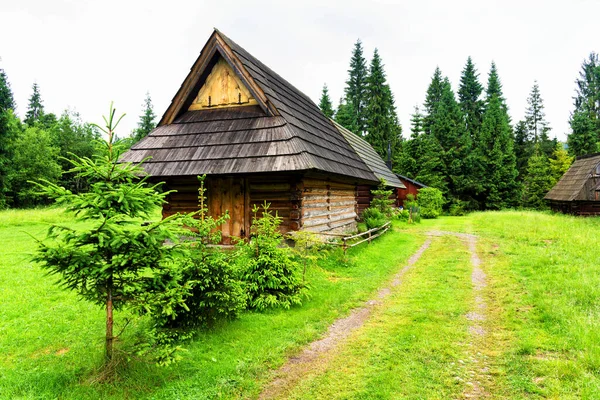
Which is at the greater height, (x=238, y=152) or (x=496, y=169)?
(x=496, y=169)

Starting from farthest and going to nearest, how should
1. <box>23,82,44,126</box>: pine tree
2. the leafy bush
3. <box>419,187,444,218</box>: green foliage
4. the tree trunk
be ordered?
<box>23,82,44,126</box>: pine tree
<box>419,187,444,218</box>: green foliage
the leafy bush
the tree trunk

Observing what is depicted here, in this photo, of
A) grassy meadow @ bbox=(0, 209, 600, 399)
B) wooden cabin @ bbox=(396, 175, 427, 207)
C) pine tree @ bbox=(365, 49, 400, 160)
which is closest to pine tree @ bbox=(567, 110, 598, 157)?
pine tree @ bbox=(365, 49, 400, 160)

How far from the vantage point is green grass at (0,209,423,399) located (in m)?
3.67

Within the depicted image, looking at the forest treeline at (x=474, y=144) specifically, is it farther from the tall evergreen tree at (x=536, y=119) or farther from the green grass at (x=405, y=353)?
the green grass at (x=405, y=353)

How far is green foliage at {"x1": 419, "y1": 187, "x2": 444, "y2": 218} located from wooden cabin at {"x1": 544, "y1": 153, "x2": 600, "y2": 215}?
28.7 feet

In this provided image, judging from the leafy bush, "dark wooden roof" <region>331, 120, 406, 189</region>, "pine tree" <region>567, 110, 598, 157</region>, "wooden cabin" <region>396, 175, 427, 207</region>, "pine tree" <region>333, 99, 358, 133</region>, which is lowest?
the leafy bush

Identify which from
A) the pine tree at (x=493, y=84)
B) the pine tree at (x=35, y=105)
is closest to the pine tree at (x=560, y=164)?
the pine tree at (x=493, y=84)

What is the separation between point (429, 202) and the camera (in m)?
29.3

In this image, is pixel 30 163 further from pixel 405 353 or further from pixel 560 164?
pixel 560 164

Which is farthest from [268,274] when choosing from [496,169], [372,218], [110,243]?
[496,169]

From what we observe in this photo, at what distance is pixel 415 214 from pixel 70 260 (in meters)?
23.3

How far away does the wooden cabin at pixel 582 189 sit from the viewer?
22375mm

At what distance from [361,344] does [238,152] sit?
262 inches

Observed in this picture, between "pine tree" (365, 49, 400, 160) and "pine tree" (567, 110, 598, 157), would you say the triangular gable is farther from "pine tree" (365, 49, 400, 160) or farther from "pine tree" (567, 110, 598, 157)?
"pine tree" (567, 110, 598, 157)
